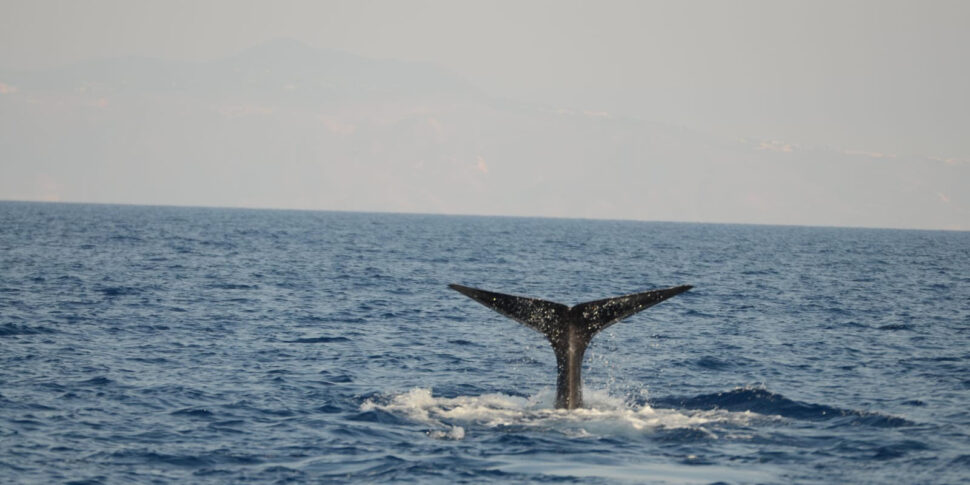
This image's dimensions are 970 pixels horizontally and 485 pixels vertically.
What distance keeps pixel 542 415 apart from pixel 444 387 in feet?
13.2

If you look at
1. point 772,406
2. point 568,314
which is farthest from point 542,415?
point 772,406

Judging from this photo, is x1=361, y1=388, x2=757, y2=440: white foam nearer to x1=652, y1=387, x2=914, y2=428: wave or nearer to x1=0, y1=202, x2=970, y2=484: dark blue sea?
x1=0, y1=202, x2=970, y2=484: dark blue sea

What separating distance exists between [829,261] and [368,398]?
6970cm

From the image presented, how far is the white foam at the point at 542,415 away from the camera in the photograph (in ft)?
60.9

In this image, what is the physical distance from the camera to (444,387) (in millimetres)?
22969

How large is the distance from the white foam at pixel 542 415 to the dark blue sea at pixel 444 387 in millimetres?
81

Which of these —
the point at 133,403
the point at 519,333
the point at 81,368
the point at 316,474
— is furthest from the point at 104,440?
the point at 519,333

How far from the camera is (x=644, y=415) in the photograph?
19.8 metres

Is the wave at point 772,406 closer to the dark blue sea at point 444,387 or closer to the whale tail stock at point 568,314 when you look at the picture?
the dark blue sea at point 444,387

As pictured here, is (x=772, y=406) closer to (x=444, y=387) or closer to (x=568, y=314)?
(x=568, y=314)

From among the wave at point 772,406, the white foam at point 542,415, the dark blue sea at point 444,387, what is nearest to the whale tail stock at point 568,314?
the white foam at point 542,415

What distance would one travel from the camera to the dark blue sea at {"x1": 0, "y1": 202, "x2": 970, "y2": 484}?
16.4 m

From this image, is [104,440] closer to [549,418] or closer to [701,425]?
[549,418]

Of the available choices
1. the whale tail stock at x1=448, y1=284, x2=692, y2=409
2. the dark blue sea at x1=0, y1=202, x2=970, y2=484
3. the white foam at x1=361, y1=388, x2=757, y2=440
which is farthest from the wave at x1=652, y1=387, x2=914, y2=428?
the whale tail stock at x1=448, y1=284, x2=692, y2=409
